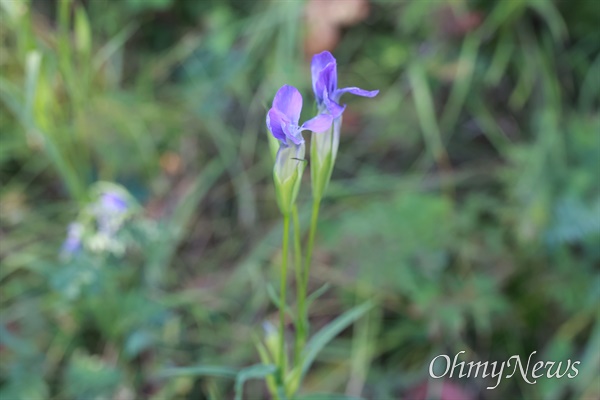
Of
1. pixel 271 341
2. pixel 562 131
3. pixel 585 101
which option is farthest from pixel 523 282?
pixel 271 341

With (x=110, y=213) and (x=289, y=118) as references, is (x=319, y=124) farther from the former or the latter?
(x=110, y=213)

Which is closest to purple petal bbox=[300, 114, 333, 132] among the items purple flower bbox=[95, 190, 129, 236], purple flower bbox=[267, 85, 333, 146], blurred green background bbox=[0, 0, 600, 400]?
purple flower bbox=[267, 85, 333, 146]

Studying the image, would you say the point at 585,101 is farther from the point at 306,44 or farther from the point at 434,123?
the point at 306,44

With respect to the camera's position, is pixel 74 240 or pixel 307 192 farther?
pixel 307 192

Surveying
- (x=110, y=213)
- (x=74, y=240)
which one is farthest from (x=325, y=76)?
(x=74, y=240)

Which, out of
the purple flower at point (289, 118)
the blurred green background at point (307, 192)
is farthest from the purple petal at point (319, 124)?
the blurred green background at point (307, 192)

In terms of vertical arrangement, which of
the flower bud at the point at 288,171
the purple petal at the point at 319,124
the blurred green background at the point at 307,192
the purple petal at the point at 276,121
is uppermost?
the purple petal at the point at 276,121

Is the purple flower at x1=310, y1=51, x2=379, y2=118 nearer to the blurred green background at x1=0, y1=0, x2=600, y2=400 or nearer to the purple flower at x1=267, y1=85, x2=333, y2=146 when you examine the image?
the purple flower at x1=267, y1=85, x2=333, y2=146

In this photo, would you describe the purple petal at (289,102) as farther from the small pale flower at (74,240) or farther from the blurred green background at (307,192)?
the small pale flower at (74,240)
